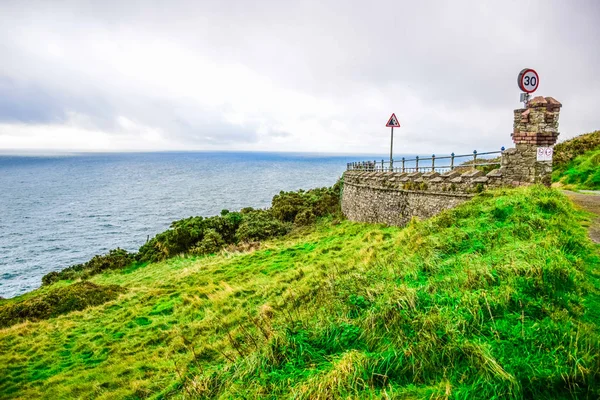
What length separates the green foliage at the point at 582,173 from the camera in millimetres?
16016

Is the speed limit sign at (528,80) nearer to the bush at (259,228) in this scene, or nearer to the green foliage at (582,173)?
the green foliage at (582,173)

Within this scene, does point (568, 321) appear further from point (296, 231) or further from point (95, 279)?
point (95, 279)

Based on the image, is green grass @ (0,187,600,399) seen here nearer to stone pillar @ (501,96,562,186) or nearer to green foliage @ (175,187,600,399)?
green foliage @ (175,187,600,399)

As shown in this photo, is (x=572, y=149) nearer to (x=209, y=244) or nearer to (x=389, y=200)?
(x=389, y=200)

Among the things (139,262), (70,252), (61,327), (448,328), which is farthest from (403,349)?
(70,252)

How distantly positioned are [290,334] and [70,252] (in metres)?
33.9

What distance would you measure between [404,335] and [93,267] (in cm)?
2598

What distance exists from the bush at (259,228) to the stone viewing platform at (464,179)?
6.93 meters

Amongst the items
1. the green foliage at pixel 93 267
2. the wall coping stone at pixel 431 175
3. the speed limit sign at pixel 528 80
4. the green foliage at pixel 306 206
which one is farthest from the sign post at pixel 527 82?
the green foliage at pixel 93 267

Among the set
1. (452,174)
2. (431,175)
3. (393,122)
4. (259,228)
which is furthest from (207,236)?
(452,174)

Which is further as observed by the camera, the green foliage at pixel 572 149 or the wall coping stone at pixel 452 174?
the green foliage at pixel 572 149

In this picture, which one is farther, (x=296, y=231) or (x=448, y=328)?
(x=296, y=231)

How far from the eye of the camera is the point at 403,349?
4211 mm

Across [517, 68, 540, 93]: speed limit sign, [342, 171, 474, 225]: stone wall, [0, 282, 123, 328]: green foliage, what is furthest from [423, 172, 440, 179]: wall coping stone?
[0, 282, 123, 328]: green foliage
